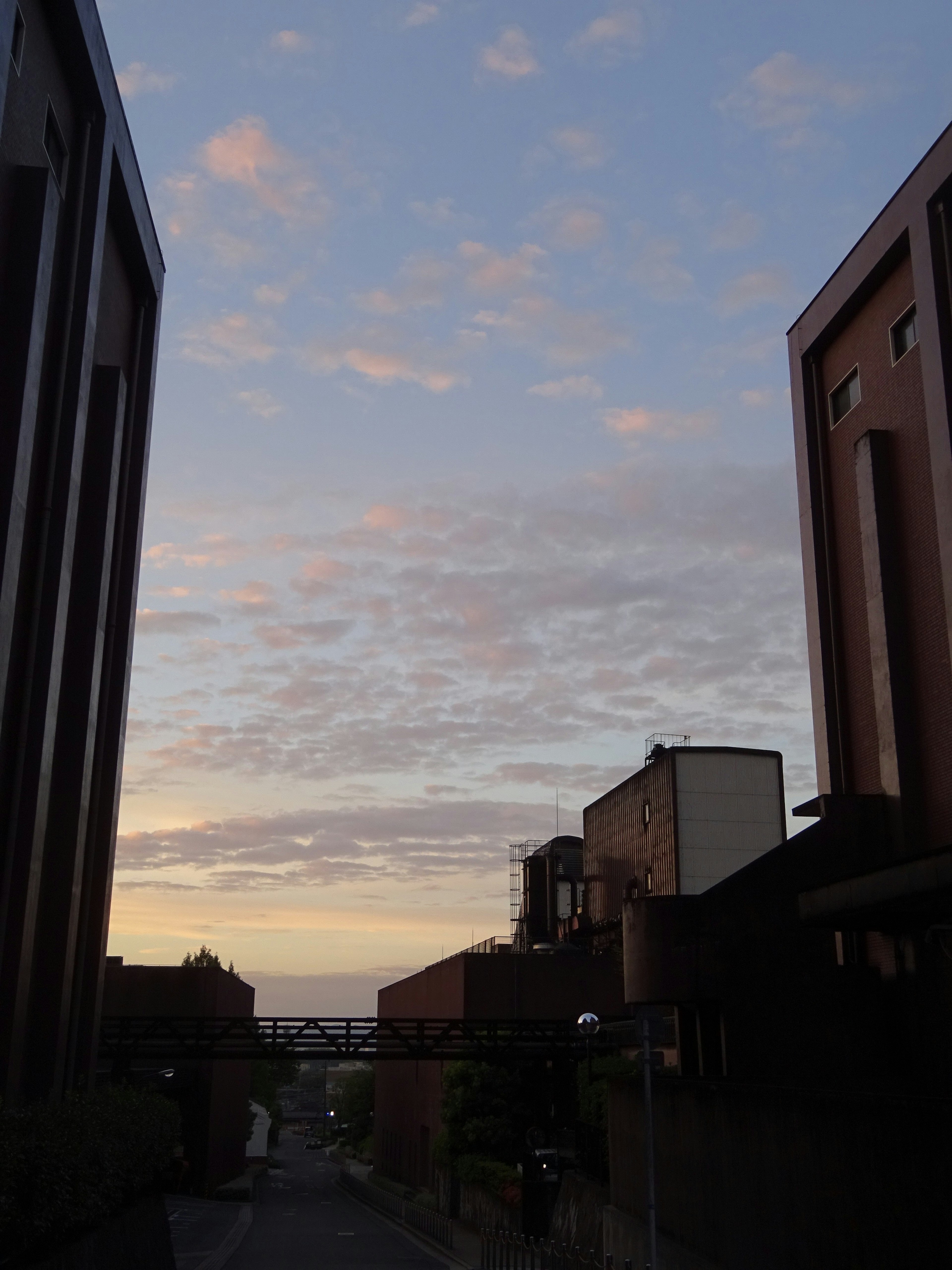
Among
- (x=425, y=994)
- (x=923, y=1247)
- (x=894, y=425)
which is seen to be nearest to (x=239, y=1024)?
(x=425, y=994)

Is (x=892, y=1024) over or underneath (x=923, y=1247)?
over

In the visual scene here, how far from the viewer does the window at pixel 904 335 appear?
24.8 m

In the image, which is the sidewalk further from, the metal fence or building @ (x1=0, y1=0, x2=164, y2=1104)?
building @ (x1=0, y1=0, x2=164, y2=1104)

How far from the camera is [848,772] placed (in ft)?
87.2

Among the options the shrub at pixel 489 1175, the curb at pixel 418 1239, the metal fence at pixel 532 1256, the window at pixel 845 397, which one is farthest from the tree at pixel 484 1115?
the window at pixel 845 397

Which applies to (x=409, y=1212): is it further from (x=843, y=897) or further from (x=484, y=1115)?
(x=843, y=897)

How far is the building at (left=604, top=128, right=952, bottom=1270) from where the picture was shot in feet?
54.4

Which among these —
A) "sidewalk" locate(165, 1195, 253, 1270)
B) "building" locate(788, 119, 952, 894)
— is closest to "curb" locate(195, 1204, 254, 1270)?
"sidewalk" locate(165, 1195, 253, 1270)

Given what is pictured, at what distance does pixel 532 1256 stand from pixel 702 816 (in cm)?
2665

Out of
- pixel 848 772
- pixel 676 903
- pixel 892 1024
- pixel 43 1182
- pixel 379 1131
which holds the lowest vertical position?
pixel 379 1131

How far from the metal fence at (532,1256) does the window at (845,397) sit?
19111 millimetres

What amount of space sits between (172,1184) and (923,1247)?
25.4 metres

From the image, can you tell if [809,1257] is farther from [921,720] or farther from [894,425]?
[894,425]

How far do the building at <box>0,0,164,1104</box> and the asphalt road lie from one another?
9695mm
